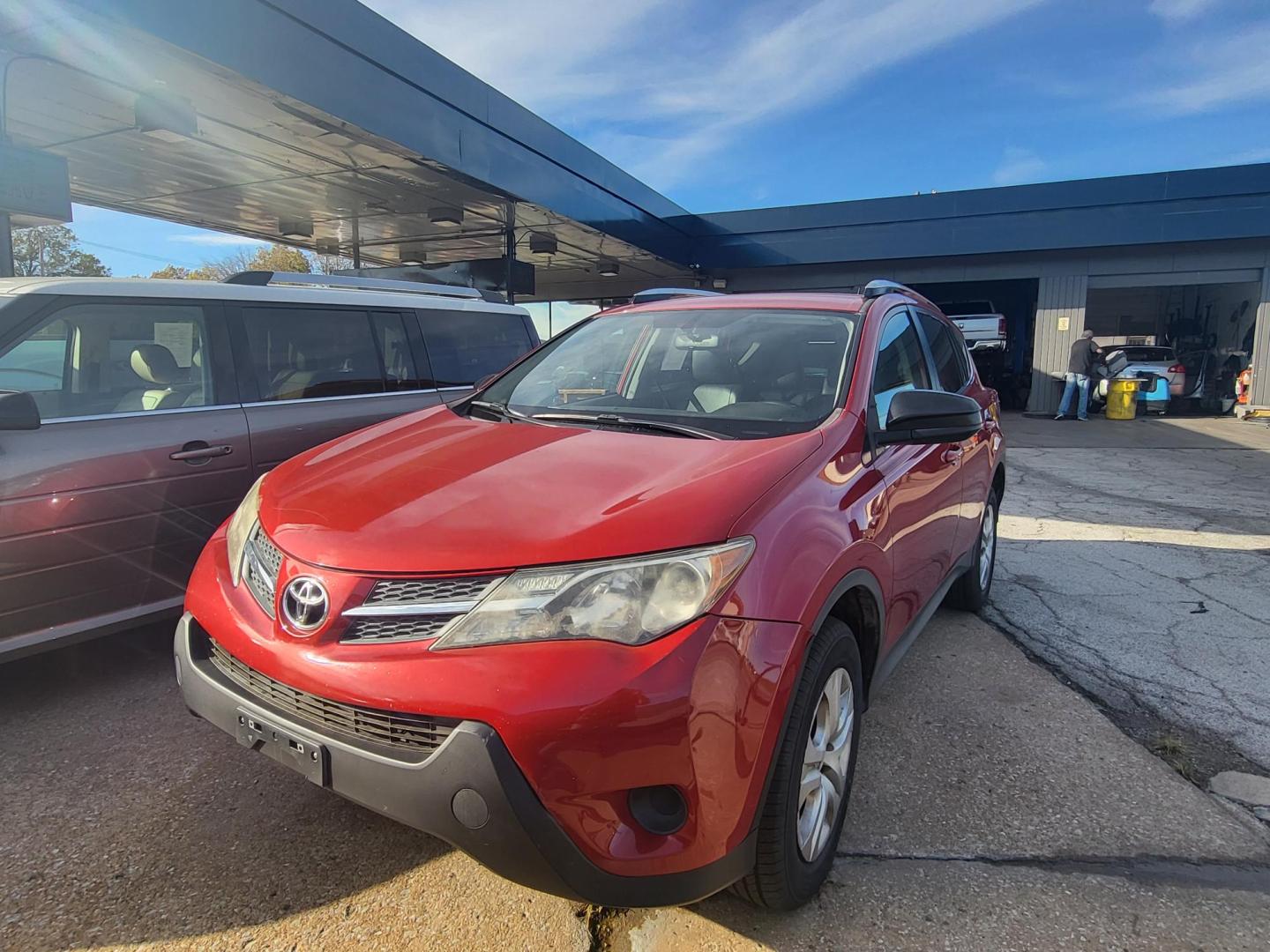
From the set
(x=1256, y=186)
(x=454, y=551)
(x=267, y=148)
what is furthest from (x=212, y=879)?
(x=1256, y=186)

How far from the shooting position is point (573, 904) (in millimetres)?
2221

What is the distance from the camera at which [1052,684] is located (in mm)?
3719

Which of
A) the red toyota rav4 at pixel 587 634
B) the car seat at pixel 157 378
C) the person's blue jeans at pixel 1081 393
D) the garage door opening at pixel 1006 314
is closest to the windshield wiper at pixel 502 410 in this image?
the red toyota rav4 at pixel 587 634

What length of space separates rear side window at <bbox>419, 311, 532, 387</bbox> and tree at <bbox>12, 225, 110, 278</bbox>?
38301 millimetres

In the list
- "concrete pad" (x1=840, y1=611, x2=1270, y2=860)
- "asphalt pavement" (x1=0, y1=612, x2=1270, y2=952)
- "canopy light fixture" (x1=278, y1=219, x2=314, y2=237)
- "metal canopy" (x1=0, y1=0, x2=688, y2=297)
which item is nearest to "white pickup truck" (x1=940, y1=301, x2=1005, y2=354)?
"metal canopy" (x1=0, y1=0, x2=688, y2=297)

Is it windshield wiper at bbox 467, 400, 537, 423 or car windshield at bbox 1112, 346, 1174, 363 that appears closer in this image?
windshield wiper at bbox 467, 400, 537, 423

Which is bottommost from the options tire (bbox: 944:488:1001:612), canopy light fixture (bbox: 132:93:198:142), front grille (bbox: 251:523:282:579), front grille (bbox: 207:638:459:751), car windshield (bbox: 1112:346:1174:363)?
tire (bbox: 944:488:1001:612)

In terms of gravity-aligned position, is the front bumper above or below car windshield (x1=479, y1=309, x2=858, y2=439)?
below

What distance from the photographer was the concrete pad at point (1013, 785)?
2.50m

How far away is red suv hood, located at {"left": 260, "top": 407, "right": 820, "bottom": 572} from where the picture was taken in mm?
1835

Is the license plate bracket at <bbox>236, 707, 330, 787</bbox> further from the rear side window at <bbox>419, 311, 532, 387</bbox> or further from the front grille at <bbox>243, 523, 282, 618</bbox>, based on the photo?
the rear side window at <bbox>419, 311, 532, 387</bbox>

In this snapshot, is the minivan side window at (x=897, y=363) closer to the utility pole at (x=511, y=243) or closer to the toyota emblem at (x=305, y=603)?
the toyota emblem at (x=305, y=603)

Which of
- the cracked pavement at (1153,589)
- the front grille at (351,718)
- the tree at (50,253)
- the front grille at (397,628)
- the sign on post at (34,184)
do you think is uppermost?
the tree at (50,253)

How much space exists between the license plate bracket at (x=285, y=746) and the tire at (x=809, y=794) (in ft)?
3.52
